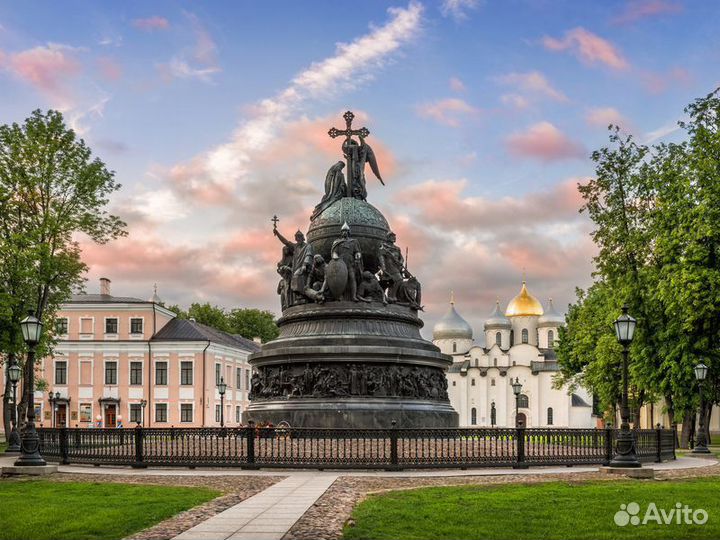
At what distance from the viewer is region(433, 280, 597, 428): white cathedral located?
374 feet

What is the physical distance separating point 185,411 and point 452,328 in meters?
67.5

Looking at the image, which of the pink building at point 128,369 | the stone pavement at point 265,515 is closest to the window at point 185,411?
the pink building at point 128,369

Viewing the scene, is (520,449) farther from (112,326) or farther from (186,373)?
(112,326)

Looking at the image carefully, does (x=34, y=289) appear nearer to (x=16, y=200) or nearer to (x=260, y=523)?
(x=16, y=200)

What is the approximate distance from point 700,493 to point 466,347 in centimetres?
11407

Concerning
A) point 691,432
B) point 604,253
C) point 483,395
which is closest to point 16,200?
point 604,253

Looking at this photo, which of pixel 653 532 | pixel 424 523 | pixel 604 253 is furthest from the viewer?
pixel 604 253

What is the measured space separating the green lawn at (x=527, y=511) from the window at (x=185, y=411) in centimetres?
5440

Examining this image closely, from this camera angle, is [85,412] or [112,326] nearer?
[85,412]

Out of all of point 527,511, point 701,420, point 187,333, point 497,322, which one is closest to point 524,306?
point 497,322

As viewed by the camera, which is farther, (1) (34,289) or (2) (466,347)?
(2) (466,347)

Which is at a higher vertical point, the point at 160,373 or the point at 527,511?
the point at 160,373

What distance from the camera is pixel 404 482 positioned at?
1742 centimetres

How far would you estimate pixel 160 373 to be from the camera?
6938 centimetres
